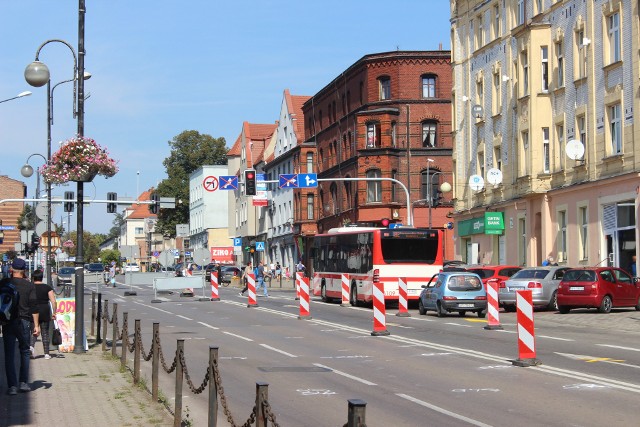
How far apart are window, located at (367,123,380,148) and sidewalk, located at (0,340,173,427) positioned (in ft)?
177

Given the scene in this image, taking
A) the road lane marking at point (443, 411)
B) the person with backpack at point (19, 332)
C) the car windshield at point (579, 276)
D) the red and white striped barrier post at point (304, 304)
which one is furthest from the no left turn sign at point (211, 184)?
the road lane marking at point (443, 411)

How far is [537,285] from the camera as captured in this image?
114 ft

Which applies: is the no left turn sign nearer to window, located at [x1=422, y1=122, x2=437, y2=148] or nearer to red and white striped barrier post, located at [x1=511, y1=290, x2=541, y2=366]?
window, located at [x1=422, y1=122, x2=437, y2=148]

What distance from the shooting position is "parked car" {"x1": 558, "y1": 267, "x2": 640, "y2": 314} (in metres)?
32.4

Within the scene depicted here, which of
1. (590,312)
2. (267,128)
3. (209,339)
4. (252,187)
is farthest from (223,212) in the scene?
(209,339)

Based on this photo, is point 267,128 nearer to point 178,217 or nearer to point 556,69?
point 178,217

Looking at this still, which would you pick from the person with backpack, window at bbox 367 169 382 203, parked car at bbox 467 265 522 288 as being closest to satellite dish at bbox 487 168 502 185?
parked car at bbox 467 265 522 288

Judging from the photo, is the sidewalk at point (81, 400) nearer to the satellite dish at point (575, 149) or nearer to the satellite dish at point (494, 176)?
the satellite dish at point (575, 149)

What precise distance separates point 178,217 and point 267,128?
23655mm

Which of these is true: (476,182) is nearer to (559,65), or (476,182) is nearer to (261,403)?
(559,65)

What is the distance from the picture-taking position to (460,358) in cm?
1902

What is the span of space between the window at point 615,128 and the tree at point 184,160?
95.2 meters

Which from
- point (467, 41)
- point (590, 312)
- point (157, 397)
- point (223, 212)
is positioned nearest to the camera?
point (157, 397)

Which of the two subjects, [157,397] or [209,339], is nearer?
[157,397]
